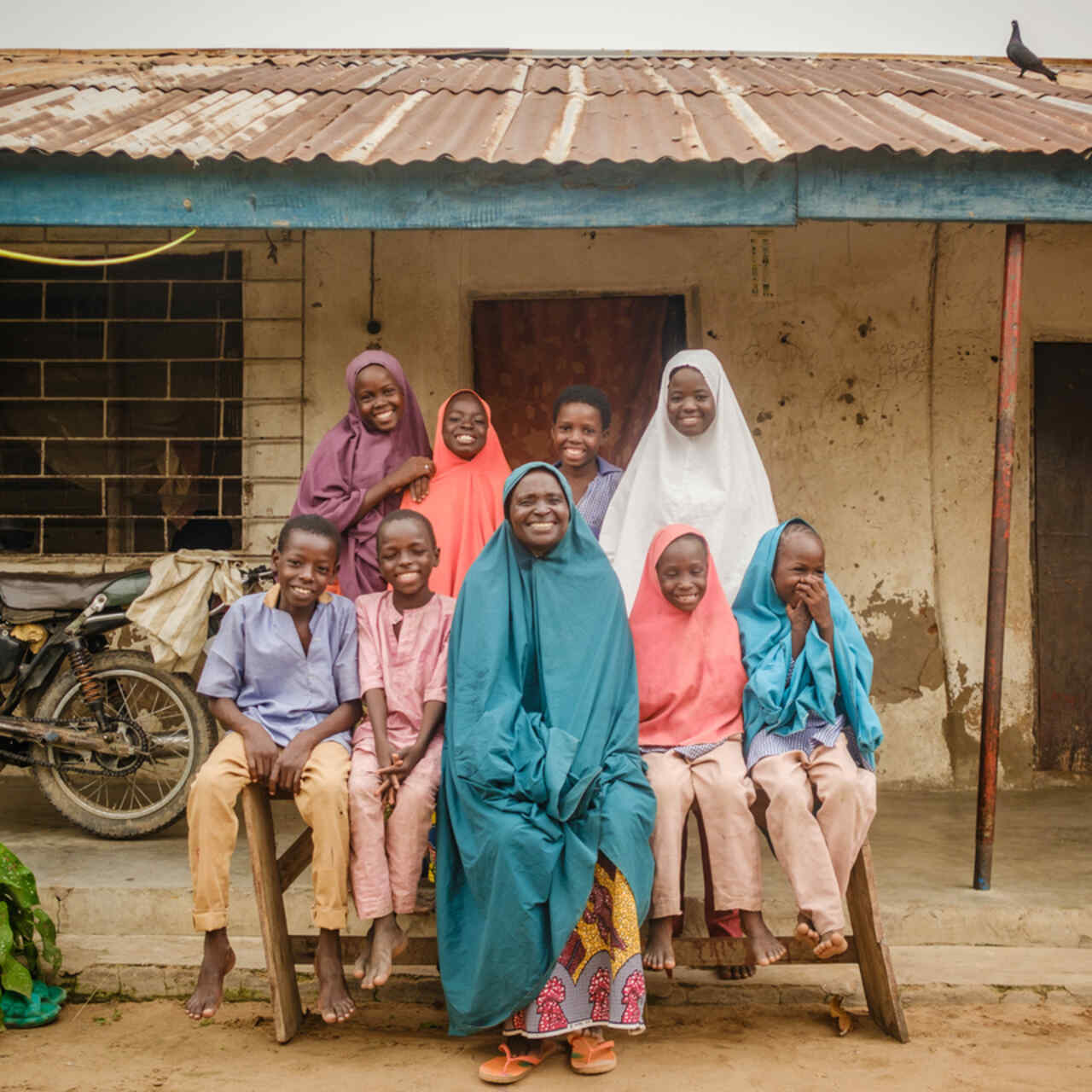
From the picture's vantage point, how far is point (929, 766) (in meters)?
5.59

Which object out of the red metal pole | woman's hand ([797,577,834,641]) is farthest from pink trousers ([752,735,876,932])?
the red metal pole

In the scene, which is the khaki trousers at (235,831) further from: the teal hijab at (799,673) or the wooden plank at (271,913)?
the teal hijab at (799,673)

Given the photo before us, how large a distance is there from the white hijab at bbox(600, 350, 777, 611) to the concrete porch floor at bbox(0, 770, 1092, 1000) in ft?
3.80

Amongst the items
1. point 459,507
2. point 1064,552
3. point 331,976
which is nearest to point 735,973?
point 331,976

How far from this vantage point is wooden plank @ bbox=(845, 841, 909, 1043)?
3156 millimetres

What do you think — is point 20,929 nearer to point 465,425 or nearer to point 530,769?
point 530,769

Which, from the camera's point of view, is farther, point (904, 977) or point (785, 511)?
point (785, 511)

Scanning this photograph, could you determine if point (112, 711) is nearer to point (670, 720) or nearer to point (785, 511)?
point (670, 720)

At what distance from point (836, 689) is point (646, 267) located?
118 inches

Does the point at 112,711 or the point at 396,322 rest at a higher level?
the point at 396,322

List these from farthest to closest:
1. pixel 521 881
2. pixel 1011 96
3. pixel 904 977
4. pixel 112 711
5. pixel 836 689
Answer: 1. pixel 1011 96
2. pixel 112 711
3. pixel 904 977
4. pixel 836 689
5. pixel 521 881

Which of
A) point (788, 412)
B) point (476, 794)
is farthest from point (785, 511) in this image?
point (476, 794)

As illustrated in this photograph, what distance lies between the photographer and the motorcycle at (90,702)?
4.50 m

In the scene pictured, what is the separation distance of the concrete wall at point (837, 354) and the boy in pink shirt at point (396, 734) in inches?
91.1
